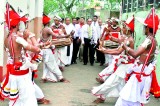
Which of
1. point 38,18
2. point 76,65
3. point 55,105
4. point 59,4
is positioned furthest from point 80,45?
point 59,4

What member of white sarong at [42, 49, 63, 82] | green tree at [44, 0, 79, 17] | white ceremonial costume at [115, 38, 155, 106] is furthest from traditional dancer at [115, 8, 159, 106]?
green tree at [44, 0, 79, 17]

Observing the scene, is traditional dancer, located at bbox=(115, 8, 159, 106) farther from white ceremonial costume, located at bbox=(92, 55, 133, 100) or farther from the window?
the window

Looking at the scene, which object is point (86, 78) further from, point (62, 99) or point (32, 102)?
point (32, 102)

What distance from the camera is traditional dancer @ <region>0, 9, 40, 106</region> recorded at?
5.84m

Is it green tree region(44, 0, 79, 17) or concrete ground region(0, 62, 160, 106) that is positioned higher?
green tree region(44, 0, 79, 17)

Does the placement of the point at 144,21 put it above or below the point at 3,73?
above

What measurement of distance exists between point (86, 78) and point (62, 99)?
10.6 ft

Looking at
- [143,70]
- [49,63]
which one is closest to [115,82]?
[143,70]

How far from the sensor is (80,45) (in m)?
15.5

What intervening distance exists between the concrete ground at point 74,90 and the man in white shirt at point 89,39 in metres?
1.76

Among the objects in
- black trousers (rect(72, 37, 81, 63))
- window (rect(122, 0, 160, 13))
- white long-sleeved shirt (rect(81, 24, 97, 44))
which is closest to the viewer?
window (rect(122, 0, 160, 13))

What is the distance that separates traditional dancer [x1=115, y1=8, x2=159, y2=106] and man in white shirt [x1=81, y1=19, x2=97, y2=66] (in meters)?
8.03

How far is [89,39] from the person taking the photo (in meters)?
14.6

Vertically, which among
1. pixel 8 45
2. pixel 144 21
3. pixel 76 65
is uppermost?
pixel 144 21
